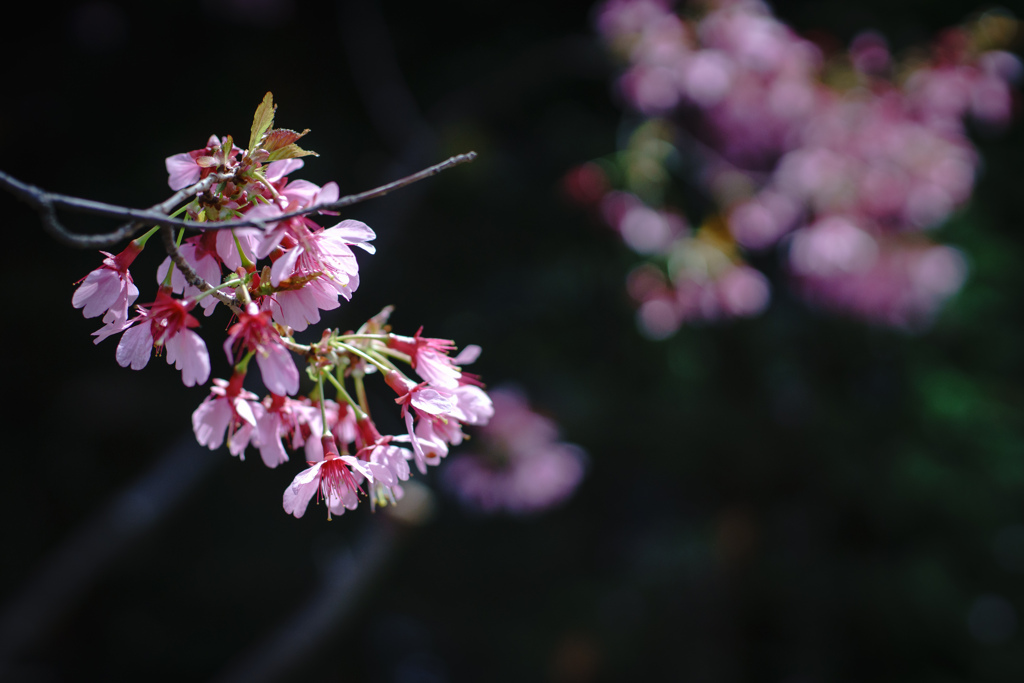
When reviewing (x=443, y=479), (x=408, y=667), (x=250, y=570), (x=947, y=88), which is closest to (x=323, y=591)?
(x=443, y=479)

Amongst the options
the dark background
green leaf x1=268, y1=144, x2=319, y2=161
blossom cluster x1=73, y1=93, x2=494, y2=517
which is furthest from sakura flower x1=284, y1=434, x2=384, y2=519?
the dark background

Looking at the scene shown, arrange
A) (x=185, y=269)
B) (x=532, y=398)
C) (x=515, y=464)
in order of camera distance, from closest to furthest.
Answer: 1. (x=185, y=269)
2. (x=515, y=464)
3. (x=532, y=398)

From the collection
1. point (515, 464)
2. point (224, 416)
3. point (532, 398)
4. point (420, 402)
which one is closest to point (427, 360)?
point (420, 402)

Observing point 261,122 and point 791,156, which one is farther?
point 791,156

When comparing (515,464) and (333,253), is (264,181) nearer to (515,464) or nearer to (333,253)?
(333,253)

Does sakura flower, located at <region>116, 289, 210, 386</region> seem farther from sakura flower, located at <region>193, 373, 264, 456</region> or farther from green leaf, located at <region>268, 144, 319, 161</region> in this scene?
green leaf, located at <region>268, 144, 319, 161</region>

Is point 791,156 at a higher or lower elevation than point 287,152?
lower

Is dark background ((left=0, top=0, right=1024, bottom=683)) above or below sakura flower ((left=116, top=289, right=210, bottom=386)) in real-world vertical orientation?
below

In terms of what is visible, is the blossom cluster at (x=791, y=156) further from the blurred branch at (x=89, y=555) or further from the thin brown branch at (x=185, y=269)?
the blurred branch at (x=89, y=555)
